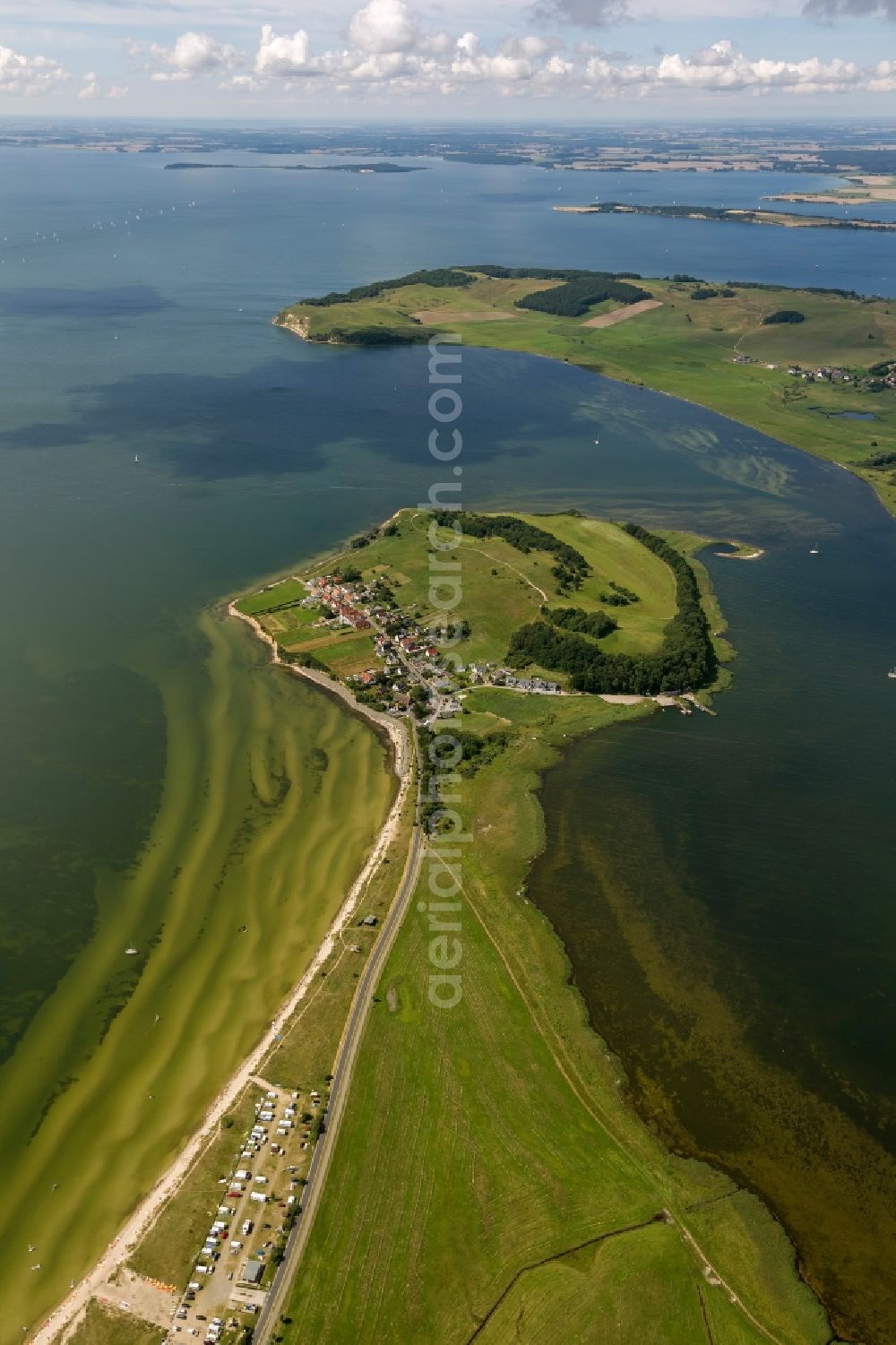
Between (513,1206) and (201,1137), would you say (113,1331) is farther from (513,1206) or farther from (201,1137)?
(513,1206)

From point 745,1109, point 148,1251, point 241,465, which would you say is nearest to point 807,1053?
point 745,1109

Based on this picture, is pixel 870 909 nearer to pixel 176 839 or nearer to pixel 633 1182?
pixel 633 1182

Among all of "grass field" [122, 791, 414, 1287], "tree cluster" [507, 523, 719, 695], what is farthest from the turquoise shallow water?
"grass field" [122, 791, 414, 1287]

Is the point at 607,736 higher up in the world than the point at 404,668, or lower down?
lower down

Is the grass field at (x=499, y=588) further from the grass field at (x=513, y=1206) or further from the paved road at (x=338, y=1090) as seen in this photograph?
the grass field at (x=513, y=1206)

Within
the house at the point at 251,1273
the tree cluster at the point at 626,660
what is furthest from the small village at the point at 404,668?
the house at the point at 251,1273

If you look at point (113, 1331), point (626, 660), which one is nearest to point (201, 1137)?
point (113, 1331)
